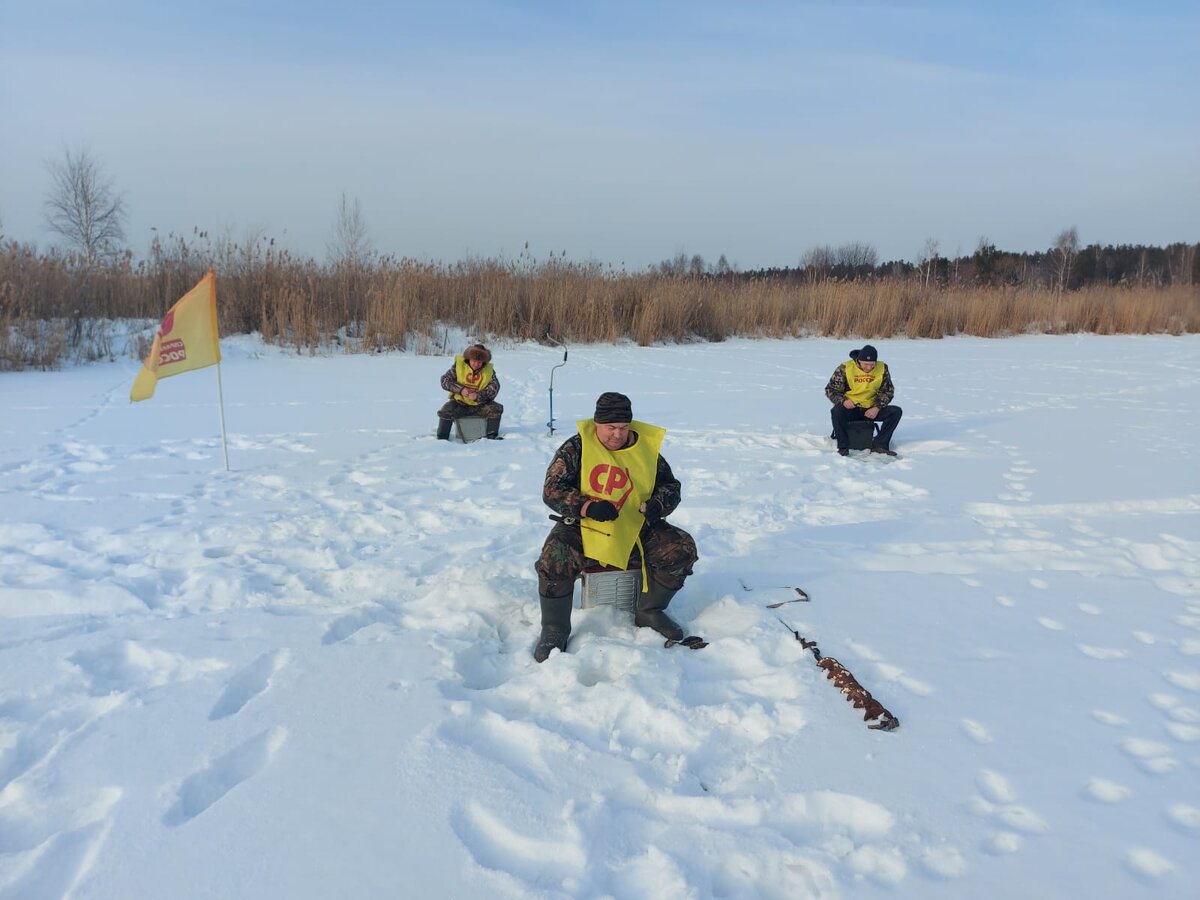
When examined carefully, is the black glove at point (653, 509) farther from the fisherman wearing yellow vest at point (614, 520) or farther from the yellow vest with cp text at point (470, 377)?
the yellow vest with cp text at point (470, 377)

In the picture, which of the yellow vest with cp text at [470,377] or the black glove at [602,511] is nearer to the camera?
the black glove at [602,511]

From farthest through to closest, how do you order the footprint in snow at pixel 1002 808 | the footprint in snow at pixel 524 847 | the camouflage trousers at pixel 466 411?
the camouflage trousers at pixel 466 411 < the footprint in snow at pixel 1002 808 < the footprint in snow at pixel 524 847

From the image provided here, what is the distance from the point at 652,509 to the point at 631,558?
0.80 ft

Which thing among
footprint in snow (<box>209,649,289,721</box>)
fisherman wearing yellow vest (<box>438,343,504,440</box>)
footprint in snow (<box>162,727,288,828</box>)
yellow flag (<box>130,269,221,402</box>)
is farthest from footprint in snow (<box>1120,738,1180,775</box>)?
fisherman wearing yellow vest (<box>438,343,504,440</box>)

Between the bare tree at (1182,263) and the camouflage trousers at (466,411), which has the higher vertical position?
the bare tree at (1182,263)

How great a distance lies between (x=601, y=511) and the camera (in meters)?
3.04

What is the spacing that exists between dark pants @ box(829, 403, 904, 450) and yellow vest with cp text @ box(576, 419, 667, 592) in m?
3.89

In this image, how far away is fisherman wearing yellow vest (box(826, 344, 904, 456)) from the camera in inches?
261

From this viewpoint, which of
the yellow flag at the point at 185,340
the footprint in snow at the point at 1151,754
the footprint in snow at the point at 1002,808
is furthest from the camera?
the yellow flag at the point at 185,340

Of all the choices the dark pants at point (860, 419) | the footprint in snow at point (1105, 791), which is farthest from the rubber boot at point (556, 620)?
the dark pants at point (860, 419)

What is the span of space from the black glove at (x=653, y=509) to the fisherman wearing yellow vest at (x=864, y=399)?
394cm

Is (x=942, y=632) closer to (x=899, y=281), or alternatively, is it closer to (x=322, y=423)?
(x=322, y=423)

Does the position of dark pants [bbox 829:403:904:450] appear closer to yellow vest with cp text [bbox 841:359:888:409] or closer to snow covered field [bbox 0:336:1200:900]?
yellow vest with cp text [bbox 841:359:888:409]

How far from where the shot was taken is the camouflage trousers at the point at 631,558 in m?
3.07
